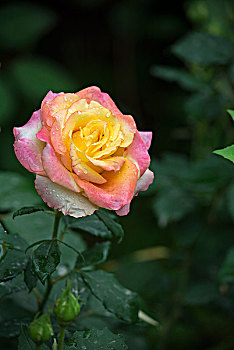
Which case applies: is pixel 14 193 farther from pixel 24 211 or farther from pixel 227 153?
pixel 227 153

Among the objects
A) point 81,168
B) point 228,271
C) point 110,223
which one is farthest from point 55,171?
point 228,271

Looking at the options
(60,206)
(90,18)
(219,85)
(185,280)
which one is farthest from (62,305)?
(90,18)

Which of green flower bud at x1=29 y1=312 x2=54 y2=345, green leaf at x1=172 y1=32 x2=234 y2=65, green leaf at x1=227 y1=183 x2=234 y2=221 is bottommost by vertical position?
green leaf at x1=227 y1=183 x2=234 y2=221

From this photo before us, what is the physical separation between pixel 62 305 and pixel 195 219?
3.16 feet

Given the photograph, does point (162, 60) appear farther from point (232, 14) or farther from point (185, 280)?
point (185, 280)

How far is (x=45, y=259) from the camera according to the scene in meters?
0.70

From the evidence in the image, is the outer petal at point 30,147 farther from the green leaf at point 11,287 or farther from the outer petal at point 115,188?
the green leaf at point 11,287

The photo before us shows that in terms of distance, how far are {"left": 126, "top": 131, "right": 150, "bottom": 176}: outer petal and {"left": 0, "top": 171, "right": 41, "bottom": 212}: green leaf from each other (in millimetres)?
435

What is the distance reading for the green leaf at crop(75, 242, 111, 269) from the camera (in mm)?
849

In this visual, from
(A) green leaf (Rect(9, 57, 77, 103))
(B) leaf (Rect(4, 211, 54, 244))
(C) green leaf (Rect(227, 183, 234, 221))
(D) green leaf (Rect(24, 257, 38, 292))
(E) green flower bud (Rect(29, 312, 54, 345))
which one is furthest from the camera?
(A) green leaf (Rect(9, 57, 77, 103))

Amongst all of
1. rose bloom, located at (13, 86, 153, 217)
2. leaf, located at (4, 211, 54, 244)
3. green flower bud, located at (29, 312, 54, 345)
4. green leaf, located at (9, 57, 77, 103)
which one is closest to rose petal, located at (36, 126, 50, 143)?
rose bloom, located at (13, 86, 153, 217)

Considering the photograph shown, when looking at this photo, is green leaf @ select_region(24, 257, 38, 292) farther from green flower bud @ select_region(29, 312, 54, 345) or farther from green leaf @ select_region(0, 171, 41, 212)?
green leaf @ select_region(0, 171, 41, 212)

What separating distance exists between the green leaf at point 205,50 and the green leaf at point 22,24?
111 cm

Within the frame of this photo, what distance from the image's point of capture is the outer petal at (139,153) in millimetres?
710
